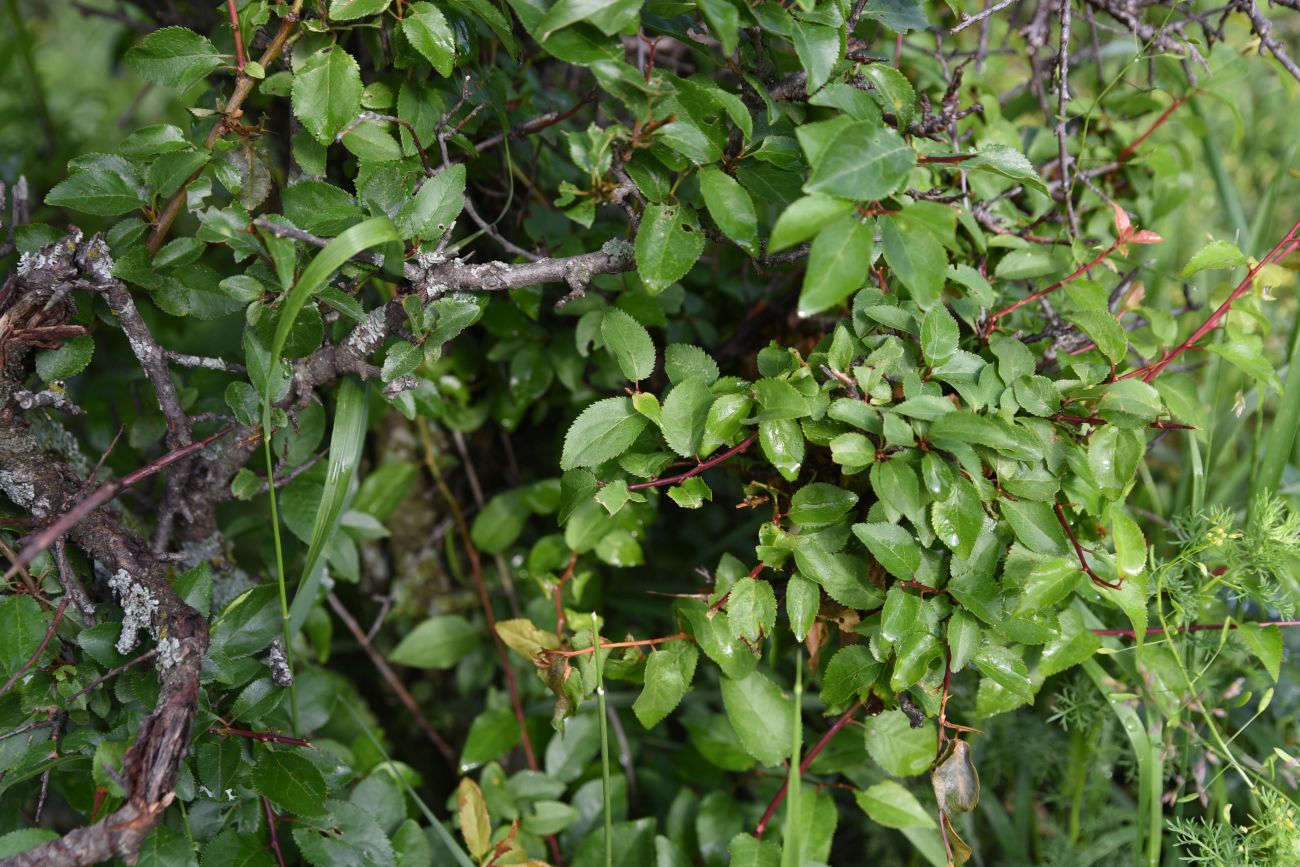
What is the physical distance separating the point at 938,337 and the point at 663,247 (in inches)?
10.8

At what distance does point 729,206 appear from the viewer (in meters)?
0.81

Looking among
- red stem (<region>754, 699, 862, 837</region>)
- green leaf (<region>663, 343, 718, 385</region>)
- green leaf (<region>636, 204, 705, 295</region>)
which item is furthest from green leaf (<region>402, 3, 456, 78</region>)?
red stem (<region>754, 699, 862, 837</region>)

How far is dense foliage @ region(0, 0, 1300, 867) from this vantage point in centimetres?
84

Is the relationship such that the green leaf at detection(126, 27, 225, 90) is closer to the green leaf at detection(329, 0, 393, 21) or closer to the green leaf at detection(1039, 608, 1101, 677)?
the green leaf at detection(329, 0, 393, 21)

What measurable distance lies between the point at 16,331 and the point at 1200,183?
255 centimetres

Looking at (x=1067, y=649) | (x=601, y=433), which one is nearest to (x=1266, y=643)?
(x=1067, y=649)

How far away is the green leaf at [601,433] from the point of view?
0.92 m

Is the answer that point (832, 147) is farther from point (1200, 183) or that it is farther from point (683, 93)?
point (1200, 183)

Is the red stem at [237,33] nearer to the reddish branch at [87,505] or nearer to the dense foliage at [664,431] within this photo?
the dense foliage at [664,431]

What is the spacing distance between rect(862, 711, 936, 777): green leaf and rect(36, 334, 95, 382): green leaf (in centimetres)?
92

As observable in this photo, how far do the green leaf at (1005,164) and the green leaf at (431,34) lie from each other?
0.49m

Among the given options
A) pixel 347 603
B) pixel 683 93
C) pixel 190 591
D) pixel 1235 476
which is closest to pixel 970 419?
pixel 683 93

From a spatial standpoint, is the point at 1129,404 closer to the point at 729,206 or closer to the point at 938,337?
the point at 938,337

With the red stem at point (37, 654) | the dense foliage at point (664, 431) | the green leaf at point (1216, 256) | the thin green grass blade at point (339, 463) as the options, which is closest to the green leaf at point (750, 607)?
the dense foliage at point (664, 431)
